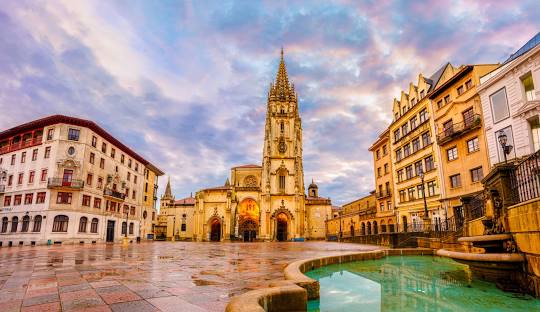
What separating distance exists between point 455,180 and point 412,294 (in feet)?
85.0

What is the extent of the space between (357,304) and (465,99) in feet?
90.7

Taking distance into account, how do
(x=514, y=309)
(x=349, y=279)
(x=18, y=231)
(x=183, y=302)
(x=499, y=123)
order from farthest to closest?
(x=18, y=231), (x=499, y=123), (x=349, y=279), (x=514, y=309), (x=183, y=302)

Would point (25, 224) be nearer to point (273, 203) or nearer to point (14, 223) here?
point (14, 223)

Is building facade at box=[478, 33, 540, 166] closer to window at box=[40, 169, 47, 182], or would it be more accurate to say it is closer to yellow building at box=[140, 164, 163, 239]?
window at box=[40, 169, 47, 182]

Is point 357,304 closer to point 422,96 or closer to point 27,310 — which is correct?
point 27,310

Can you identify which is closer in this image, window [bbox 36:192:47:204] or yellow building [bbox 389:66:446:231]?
yellow building [bbox 389:66:446:231]

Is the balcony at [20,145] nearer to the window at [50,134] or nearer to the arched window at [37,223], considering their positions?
the window at [50,134]

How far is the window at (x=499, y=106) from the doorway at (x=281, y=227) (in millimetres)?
37106

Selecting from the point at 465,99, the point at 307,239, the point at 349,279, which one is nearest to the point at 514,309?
the point at 349,279

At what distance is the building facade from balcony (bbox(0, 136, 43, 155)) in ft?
155

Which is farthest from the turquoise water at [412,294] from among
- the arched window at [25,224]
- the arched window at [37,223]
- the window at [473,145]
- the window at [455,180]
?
the arched window at [25,224]

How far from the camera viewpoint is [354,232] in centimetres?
4672

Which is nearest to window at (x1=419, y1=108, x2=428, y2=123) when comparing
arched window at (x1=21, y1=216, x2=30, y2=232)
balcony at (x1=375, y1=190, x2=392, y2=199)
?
balcony at (x1=375, y1=190, x2=392, y2=199)

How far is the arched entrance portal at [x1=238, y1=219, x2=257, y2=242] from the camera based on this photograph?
5501 centimetres
